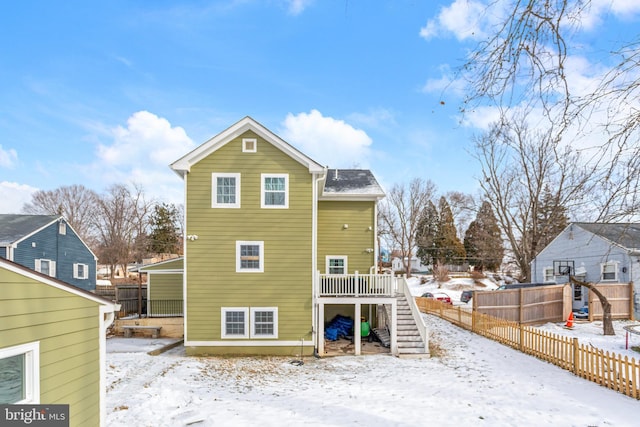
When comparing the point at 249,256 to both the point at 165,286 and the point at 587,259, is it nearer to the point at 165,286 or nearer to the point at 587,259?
the point at 165,286

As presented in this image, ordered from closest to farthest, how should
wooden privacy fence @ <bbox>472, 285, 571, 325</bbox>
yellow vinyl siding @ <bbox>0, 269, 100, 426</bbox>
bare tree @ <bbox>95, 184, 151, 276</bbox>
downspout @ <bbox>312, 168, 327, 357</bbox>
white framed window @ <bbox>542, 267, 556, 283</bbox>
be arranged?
yellow vinyl siding @ <bbox>0, 269, 100, 426</bbox> → downspout @ <bbox>312, 168, 327, 357</bbox> → wooden privacy fence @ <bbox>472, 285, 571, 325</bbox> → white framed window @ <bbox>542, 267, 556, 283</bbox> → bare tree @ <bbox>95, 184, 151, 276</bbox>

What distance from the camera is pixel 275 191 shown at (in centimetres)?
1361

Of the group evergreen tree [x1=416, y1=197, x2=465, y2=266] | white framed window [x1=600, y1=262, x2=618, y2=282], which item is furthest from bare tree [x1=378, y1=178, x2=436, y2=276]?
white framed window [x1=600, y1=262, x2=618, y2=282]

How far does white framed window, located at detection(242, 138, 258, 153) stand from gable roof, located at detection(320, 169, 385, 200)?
12.2 feet

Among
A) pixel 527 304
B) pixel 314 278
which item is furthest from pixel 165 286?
pixel 527 304

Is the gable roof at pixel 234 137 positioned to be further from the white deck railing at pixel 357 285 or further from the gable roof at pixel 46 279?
the gable roof at pixel 46 279

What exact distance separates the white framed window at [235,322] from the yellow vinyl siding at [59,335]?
730 cm

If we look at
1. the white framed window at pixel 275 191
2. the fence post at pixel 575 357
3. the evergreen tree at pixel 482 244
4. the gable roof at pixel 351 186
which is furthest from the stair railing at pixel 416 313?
the evergreen tree at pixel 482 244

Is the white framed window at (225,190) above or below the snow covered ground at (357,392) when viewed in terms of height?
above

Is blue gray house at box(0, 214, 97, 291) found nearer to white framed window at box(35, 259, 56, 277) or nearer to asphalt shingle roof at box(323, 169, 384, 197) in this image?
white framed window at box(35, 259, 56, 277)

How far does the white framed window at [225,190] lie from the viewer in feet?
44.2

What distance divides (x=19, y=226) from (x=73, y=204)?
33.0 m

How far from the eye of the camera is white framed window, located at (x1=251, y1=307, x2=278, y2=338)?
1320cm

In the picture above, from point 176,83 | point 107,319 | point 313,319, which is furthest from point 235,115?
point 107,319
